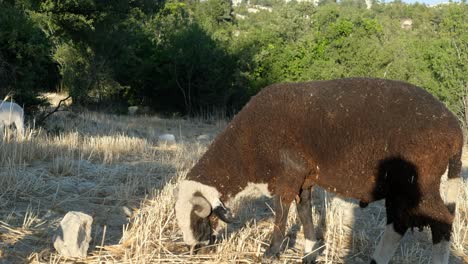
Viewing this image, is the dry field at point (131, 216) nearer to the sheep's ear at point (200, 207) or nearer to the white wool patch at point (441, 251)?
the sheep's ear at point (200, 207)

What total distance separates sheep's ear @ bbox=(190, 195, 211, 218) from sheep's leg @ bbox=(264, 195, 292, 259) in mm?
769

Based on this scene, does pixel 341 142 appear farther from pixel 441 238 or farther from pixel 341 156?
pixel 441 238

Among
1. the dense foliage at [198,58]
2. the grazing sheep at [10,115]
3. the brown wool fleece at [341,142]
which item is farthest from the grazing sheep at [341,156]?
the dense foliage at [198,58]

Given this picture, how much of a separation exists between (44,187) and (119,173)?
1.69 meters

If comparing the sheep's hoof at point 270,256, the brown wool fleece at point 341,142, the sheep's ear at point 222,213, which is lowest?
the sheep's hoof at point 270,256

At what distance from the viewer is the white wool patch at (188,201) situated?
5.88 m

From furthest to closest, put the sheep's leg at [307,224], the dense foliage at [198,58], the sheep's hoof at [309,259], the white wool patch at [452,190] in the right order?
the dense foliage at [198,58] < the sheep's leg at [307,224] < the sheep's hoof at [309,259] < the white wool patch at [452,190]

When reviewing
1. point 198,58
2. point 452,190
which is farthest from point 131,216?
point 198,58

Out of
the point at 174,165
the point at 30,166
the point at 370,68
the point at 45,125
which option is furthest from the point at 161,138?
the point at 370,68

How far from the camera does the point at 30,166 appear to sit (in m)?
8.86

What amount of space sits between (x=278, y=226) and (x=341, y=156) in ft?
3.55

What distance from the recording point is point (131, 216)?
7.02 m

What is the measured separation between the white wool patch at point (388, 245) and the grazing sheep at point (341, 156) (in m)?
0.01

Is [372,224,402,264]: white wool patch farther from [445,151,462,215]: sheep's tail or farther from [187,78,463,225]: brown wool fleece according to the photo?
[445,151,462,215]: sheep's tail
